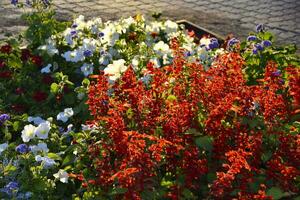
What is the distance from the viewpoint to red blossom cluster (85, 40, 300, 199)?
3355 mm

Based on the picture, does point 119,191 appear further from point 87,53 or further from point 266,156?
point 87,53

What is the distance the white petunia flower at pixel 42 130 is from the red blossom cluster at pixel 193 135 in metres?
0.38

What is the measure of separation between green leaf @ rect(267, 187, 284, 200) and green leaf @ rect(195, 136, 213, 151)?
18.9 inches

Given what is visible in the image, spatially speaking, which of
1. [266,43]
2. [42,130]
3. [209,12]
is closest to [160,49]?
[266,43]

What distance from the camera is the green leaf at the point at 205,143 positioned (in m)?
3.68

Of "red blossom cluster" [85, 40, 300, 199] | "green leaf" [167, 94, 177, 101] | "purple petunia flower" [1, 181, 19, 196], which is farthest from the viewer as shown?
"green leaf" [167, 94, 177, 101]

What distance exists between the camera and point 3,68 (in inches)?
216

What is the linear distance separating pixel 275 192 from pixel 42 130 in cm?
166

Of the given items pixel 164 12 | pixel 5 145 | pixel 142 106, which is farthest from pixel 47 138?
pixel 164 12

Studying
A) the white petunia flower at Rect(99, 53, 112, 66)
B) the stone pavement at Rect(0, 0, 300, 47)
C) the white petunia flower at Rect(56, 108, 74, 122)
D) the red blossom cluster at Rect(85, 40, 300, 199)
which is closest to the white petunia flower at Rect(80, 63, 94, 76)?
the white petunia flower at Rect(99, 53, 112, 66)

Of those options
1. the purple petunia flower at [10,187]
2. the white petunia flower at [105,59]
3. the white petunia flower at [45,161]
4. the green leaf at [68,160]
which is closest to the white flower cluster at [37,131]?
the green leaf at [68,160]

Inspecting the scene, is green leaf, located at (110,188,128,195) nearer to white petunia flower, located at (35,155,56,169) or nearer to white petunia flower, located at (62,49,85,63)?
white petunia flower, located at (35,155,56,169)

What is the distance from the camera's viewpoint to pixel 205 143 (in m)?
3.70

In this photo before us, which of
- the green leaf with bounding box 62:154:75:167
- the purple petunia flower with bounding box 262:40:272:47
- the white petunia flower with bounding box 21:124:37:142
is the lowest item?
the green leaf with bounding box 62:154:75:167
